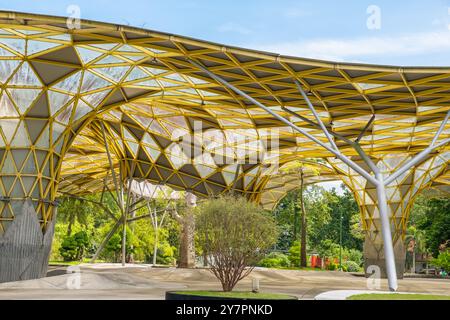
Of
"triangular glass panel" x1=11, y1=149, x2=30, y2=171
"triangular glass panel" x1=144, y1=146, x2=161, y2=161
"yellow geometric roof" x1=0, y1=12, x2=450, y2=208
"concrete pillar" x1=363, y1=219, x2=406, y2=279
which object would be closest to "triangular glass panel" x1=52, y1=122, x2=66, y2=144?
"yellow geometric roof" x1=0, y1=12, x2=450, y2=208

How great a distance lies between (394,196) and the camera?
64812mm

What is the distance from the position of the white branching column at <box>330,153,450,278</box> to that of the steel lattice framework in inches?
118

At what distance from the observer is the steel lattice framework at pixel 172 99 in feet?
103

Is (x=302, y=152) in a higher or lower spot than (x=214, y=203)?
higher

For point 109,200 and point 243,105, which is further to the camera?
point 109,200

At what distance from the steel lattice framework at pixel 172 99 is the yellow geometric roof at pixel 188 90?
80 mm

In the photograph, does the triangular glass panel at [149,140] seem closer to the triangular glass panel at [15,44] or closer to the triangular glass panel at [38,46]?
the triangular glass panel at [38,46]

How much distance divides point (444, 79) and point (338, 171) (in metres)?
35.0

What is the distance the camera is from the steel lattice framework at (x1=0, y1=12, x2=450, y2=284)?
3150cm

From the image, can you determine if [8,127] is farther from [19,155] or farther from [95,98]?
[95,98]

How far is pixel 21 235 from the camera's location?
123 ft
